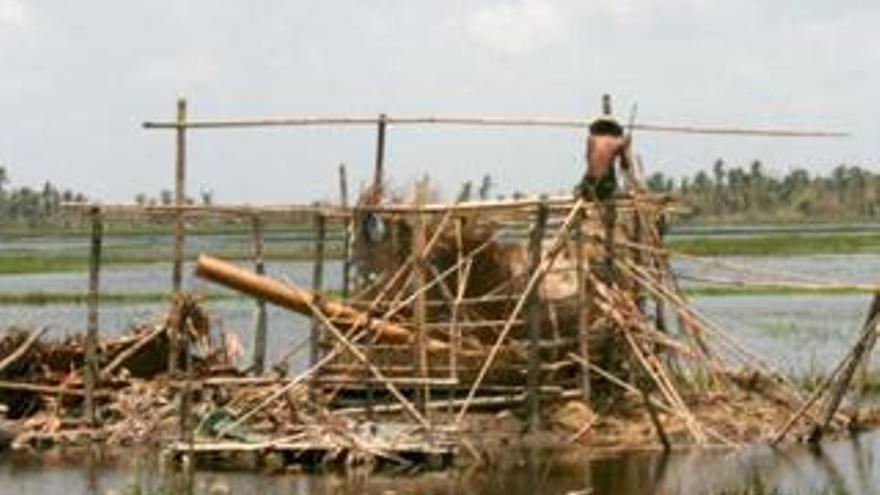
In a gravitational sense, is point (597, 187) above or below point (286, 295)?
above

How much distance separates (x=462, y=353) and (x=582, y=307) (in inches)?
45.9

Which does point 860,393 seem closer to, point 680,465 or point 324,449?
point 680,465

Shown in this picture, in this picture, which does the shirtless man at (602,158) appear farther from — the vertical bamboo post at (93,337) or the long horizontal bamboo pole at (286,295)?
the vertical bamboo post at (93,337)

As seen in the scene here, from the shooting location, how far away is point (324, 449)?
51.4 feet

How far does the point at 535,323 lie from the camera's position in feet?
54.6

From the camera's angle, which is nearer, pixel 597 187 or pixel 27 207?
pixel 597 187

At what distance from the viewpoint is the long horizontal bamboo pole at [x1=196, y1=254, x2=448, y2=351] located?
17312 mm

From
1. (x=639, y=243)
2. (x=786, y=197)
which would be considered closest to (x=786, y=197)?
(x=786, y=197)

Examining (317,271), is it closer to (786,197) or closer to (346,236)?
(346,236)

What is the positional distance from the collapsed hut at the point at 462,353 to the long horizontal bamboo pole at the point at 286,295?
20 millimetres

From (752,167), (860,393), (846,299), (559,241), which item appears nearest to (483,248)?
(559,241)

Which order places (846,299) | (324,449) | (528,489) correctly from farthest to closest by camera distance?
(846,299), (324,449), (528,489)

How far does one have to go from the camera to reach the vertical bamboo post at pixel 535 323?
1667cm

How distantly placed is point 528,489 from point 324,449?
1914mm
